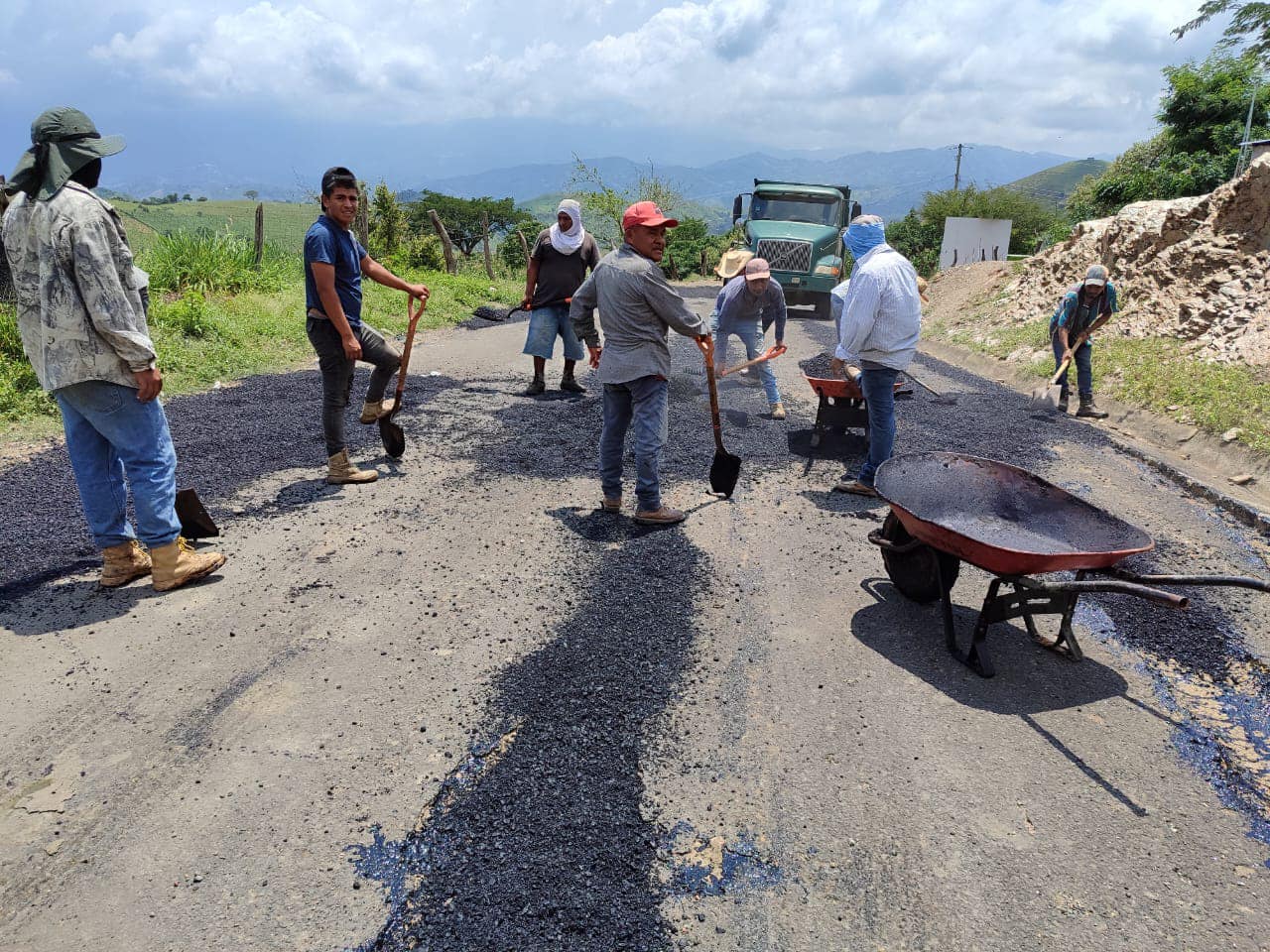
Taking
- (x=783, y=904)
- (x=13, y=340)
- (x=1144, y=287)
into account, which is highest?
(x=1144, y=287)

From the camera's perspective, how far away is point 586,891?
2221 millimetres

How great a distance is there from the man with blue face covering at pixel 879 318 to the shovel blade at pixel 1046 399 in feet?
14.6

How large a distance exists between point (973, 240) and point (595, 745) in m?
30.2

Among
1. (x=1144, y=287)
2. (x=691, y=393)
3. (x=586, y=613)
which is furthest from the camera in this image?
(x=1144, y=287)

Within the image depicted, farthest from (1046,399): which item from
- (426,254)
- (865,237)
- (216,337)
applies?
(426,254)

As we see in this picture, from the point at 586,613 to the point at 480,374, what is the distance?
20.0ft

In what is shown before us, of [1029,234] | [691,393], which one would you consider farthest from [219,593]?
[1029,234]

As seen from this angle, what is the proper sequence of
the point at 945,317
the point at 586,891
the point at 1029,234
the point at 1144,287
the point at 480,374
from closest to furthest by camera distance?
the point at 586,891 < the point at 480,374 < the point at 1144,287 < the point at 945,317 < the point at 1029,234

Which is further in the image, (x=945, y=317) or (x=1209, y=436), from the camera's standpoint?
(x=945, y=317)

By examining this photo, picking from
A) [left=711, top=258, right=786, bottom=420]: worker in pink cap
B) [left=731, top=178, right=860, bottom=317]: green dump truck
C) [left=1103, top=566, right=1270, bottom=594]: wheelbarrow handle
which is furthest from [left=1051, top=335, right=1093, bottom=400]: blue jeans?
[left=731, top=178, right=860, bottom=317]: green dump truck

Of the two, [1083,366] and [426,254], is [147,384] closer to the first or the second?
[1083,366]

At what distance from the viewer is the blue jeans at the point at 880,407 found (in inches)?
202

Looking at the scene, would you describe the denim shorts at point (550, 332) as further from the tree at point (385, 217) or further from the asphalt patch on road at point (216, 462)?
the tree at point (385, 217)

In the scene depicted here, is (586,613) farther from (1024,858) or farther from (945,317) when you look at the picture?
(945,317)
